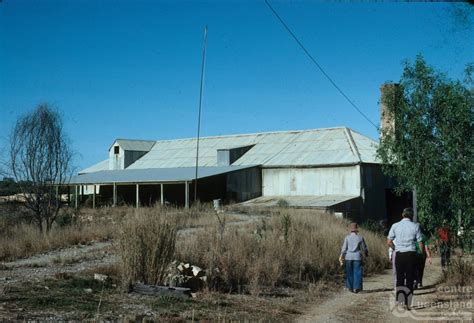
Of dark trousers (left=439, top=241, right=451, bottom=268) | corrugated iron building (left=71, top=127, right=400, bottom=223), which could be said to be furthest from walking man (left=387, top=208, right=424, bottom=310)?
corrugated iron building (left=71, top=127, right=400, bottom=223)

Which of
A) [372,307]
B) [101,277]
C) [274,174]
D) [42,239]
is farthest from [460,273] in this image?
[274,174]

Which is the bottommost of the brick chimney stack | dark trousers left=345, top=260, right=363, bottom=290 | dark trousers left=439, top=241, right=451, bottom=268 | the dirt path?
the dirt path

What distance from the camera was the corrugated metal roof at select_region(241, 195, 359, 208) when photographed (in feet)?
96.2

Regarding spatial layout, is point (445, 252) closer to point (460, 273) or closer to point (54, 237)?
point (460, 273)

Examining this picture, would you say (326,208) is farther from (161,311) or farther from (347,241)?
(161,311)

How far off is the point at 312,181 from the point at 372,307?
74.9ft

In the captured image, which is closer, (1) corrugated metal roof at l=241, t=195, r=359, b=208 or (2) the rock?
(2) the rock

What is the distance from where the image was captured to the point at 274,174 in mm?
35000

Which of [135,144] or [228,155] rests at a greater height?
[135,144]

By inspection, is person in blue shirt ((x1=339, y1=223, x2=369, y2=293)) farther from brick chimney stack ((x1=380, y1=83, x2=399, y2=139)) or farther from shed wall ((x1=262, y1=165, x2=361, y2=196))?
shed wall ((x1=262, y1=165, x2=361, y2=196))

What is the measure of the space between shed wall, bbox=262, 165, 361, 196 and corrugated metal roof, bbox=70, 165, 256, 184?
1.82 metres

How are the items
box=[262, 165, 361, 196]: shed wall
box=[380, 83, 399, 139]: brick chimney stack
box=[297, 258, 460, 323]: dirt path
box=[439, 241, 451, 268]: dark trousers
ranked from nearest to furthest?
box=[297, 258, 460, 323]: dirt path < box=[439, 241, 451, 268]: dark trousers < box=[380, 83, 399, 139]: brick chimney stack < box=[262, 165, 361, 196]: shed wall

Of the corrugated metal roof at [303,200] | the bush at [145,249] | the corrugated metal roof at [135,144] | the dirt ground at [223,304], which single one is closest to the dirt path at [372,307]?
the dirt ground at [223,304]

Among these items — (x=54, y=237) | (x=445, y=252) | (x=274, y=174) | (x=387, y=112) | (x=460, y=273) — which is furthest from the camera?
(x=274, y=174)
